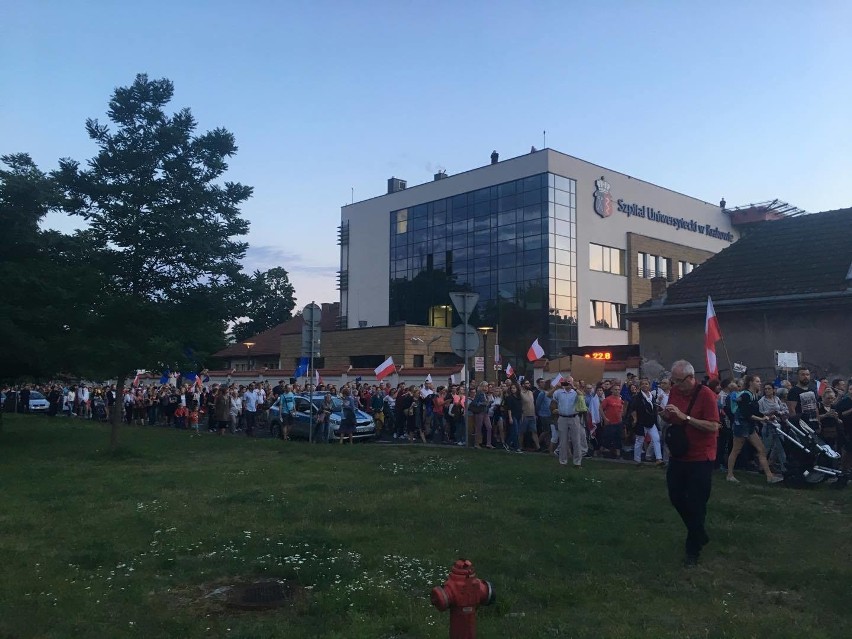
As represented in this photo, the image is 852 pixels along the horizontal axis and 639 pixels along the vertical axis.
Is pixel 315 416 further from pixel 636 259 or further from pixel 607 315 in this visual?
pixel 636 259

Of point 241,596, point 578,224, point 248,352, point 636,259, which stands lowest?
point 241,596

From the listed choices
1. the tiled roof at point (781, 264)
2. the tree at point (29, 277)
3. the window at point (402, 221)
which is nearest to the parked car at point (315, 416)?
the tree at point (29, 277)

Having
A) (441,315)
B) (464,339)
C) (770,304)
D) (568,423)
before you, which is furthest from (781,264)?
(441,315)

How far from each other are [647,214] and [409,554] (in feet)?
166

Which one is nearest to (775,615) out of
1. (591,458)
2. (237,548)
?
(237,548)

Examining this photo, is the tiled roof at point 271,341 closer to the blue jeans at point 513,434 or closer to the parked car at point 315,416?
the parked car at point 315,416

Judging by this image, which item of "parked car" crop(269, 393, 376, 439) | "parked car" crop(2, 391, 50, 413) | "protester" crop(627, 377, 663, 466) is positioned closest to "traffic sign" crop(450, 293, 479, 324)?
"protester" crop(627, 377, 663, 466)

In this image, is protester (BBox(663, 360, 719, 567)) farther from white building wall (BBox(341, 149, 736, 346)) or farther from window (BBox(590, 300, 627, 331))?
window (BBox(590, 300, 627, 331))

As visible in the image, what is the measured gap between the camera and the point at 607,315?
51.8 meters

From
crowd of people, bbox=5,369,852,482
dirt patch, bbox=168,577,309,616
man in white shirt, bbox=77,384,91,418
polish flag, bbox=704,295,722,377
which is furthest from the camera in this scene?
man in white shirt, bbox=77,384,91,418

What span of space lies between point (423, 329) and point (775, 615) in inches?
1695

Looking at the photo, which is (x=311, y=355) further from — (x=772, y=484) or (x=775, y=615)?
(x=775, y=615)

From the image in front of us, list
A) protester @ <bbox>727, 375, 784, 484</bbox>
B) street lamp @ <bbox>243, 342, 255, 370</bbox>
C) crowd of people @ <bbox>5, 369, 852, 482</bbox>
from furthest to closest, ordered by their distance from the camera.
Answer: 1. street lamp @ <bbox>243, 342, 255, 370</bbox>
2. crowd of people @ <bbox>5, 369, 852, 482</bbox>
3. protester @ <bbox>727, 375, 784, 484</bbox>

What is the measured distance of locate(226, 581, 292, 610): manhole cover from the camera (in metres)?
5.88
